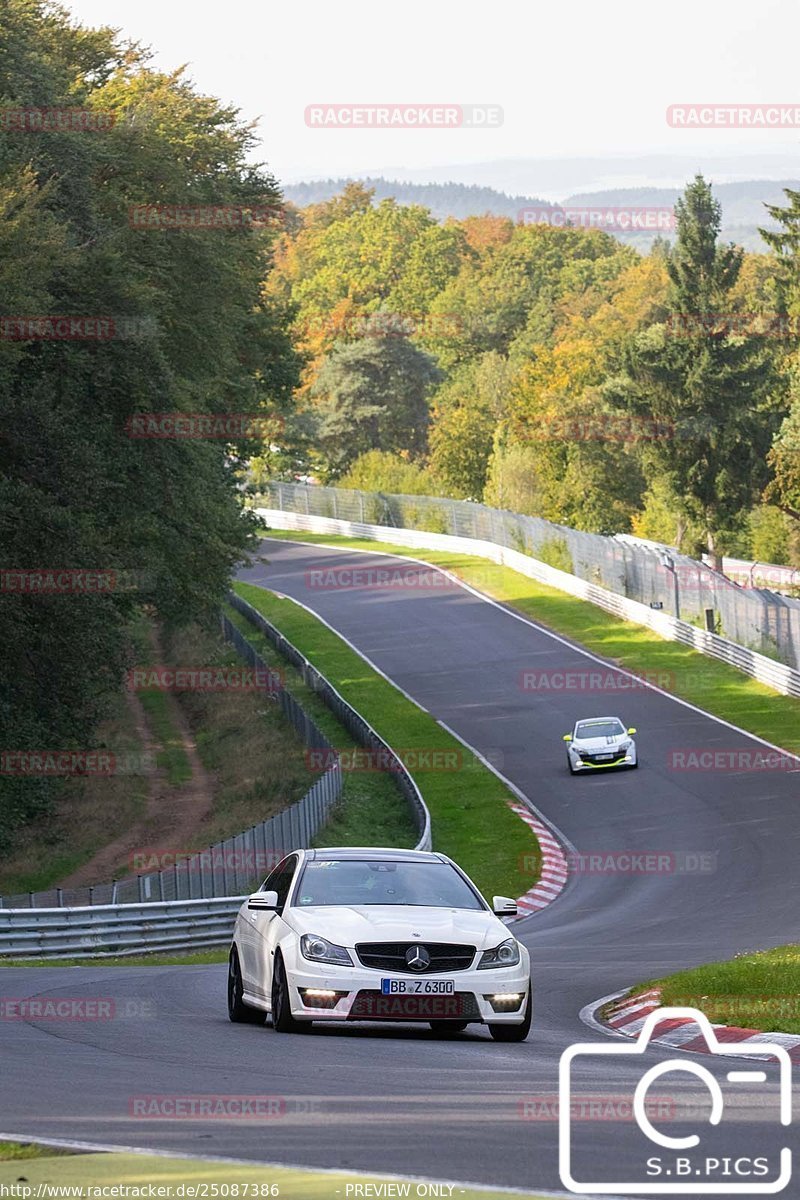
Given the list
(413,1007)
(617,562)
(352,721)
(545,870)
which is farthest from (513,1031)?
(617,562)

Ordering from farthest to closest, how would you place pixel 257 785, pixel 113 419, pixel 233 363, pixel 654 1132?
pixel 233 363 → pixel 257 785 → pixel 113 419 → pixel 654 1132

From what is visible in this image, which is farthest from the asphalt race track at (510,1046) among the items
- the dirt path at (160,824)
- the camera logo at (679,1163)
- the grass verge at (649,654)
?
the dirt path at (160,824)

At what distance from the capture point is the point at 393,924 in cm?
1316

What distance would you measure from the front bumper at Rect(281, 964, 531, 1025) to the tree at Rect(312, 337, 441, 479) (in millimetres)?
117002

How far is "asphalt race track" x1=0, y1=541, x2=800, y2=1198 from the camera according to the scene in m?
8.20

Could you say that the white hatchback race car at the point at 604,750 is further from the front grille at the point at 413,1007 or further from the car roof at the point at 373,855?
the front grille at the point at 413,1007

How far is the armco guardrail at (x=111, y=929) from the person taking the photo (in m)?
24.8

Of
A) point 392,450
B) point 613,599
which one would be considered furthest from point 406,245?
point 613,599

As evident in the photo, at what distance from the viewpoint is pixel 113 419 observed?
38.4m

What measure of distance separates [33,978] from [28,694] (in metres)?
15.8

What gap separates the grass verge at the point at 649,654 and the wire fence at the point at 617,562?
1.48 metres

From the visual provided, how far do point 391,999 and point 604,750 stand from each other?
31.2 meters

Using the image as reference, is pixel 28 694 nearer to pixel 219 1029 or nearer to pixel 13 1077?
pixel 219 1029

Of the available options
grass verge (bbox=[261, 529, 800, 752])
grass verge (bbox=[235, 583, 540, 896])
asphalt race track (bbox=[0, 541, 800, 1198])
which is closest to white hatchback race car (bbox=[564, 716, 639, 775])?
asphalt race track (bbox=[0, 541, 800, 1198])
